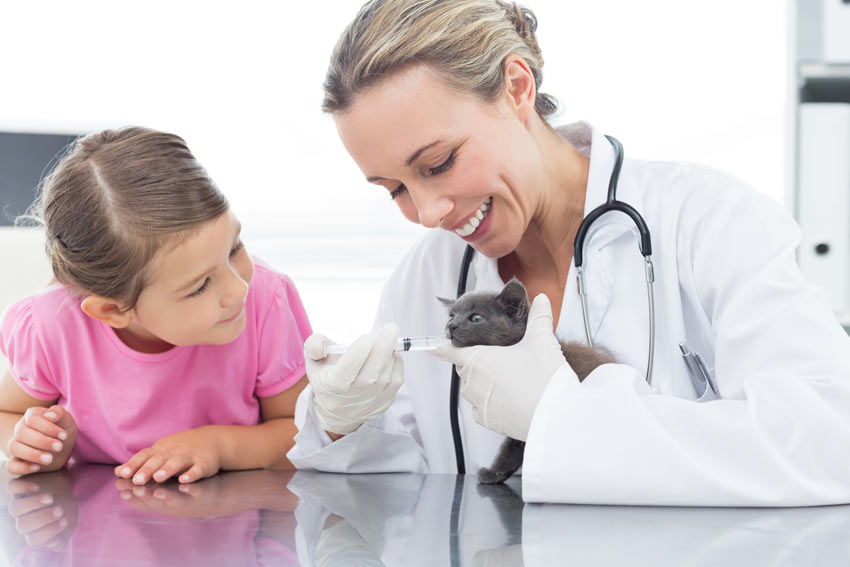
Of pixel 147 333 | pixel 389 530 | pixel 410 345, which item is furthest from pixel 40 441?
pixel 389 530

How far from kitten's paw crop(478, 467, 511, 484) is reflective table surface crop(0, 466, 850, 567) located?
0.03m

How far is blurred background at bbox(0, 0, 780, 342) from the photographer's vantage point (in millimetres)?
2773

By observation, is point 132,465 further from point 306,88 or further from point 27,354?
point 306,88

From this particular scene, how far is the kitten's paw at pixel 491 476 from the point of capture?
3.84 feet

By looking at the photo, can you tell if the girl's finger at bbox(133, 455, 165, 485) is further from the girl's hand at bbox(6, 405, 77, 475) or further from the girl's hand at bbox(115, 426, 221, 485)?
the girl's hand at bbox(6, 405, 77, 475)

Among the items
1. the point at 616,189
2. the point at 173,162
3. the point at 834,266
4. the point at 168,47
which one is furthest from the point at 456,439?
the point at 168,47

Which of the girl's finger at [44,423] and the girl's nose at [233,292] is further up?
the girl's nose at [233,292]

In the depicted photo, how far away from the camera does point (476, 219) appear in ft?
4.43

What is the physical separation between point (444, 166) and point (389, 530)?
628mm

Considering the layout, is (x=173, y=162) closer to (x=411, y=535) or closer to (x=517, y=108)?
(x=517, y=108)

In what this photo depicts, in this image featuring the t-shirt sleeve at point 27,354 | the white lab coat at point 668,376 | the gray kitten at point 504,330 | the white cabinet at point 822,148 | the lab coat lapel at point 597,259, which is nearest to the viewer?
the white lab coat at point 668,376

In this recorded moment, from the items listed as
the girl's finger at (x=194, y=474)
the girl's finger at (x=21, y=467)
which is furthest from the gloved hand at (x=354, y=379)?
the girl's finger at (x=21, y=467)

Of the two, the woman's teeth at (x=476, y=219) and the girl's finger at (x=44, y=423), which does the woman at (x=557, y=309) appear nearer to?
the woman's teeth at (x=476, y=219)

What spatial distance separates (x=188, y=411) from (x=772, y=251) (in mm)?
1159
